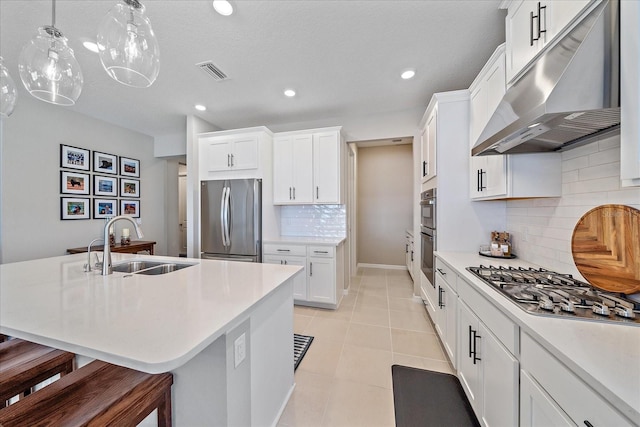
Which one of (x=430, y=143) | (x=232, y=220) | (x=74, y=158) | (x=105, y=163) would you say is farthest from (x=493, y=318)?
(x=105, y=163)

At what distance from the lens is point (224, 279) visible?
1.42 m

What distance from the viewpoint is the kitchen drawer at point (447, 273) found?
1843 millimetres

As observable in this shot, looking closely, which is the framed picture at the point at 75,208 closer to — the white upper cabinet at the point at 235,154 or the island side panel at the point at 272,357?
the white upper cabinet at the point at 235,154

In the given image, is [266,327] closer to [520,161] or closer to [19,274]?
[19,274]

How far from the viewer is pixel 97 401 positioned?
823mm

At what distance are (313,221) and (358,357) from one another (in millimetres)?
2127

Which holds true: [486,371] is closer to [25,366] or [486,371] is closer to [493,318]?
[493,318]

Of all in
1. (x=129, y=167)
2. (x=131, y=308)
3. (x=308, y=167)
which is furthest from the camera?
(x=129, y=167)

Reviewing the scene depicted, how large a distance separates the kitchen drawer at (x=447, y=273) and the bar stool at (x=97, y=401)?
1894 millimetres

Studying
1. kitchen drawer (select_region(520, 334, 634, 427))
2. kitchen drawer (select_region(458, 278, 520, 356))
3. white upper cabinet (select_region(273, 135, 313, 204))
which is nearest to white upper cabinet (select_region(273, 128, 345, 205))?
white upper cabinet (select_region(273, 135, 313, 204))

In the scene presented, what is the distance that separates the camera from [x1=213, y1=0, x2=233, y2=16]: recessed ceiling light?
1.67 m

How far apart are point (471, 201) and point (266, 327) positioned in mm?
2227

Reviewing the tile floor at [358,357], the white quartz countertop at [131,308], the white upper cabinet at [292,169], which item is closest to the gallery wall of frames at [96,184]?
the white quartz countertop at [131,308]

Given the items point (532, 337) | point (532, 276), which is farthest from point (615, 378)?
point (532, 276)
